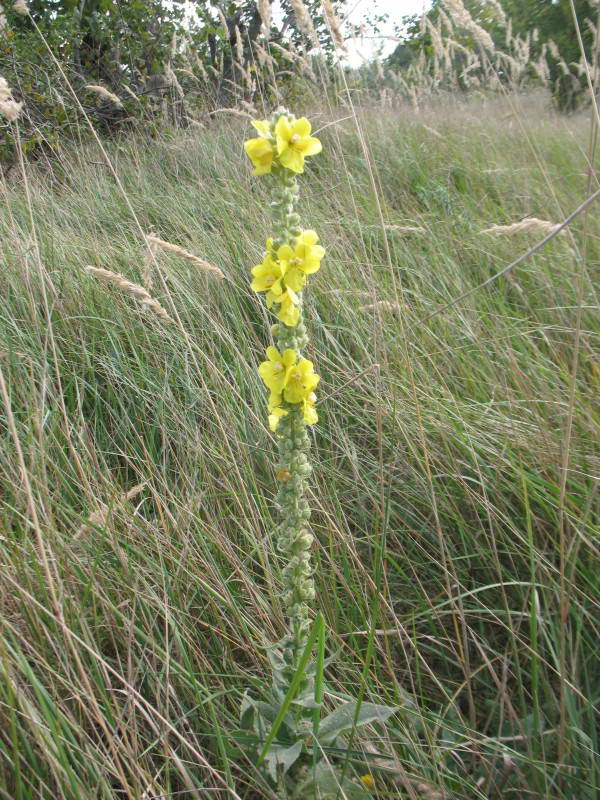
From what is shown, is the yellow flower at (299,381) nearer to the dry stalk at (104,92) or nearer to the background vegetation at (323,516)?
the background vegetation at (323,516)

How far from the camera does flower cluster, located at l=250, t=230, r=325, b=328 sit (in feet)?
3.51

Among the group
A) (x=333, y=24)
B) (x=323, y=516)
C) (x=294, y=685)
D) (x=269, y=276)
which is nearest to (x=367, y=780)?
(x=294, y=685)

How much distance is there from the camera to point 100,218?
3.92m

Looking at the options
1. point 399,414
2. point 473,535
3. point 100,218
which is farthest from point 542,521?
point 100,218

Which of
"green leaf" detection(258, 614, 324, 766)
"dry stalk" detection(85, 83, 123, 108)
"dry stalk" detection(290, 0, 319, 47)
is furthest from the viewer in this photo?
"dry stalk" detection(85, 83, 123, 108)

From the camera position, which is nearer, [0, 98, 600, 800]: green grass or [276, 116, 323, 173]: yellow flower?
[276, 116, 323, 173]: yellow flower

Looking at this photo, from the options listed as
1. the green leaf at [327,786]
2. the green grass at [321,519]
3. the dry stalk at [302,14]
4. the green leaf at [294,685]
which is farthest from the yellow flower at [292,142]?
the dry stalk at [302,14]

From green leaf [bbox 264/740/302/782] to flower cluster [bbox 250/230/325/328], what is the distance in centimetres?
78

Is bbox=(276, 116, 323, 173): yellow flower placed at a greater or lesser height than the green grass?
greater

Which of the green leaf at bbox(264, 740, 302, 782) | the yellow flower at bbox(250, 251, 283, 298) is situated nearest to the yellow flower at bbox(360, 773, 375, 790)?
the green leaf at bbox(264, 740, 302, 782)

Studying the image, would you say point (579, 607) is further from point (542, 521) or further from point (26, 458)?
point (26, 458)

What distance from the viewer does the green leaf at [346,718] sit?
113 cm

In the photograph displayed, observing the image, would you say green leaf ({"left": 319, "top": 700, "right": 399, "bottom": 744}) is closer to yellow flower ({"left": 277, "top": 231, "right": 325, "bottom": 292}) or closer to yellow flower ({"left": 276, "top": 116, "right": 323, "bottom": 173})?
yellow flower ({"left": 277, "top": 231, "right": 325, "bottom": 292})

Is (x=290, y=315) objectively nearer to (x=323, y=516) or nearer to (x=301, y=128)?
(x=301, y=128)
